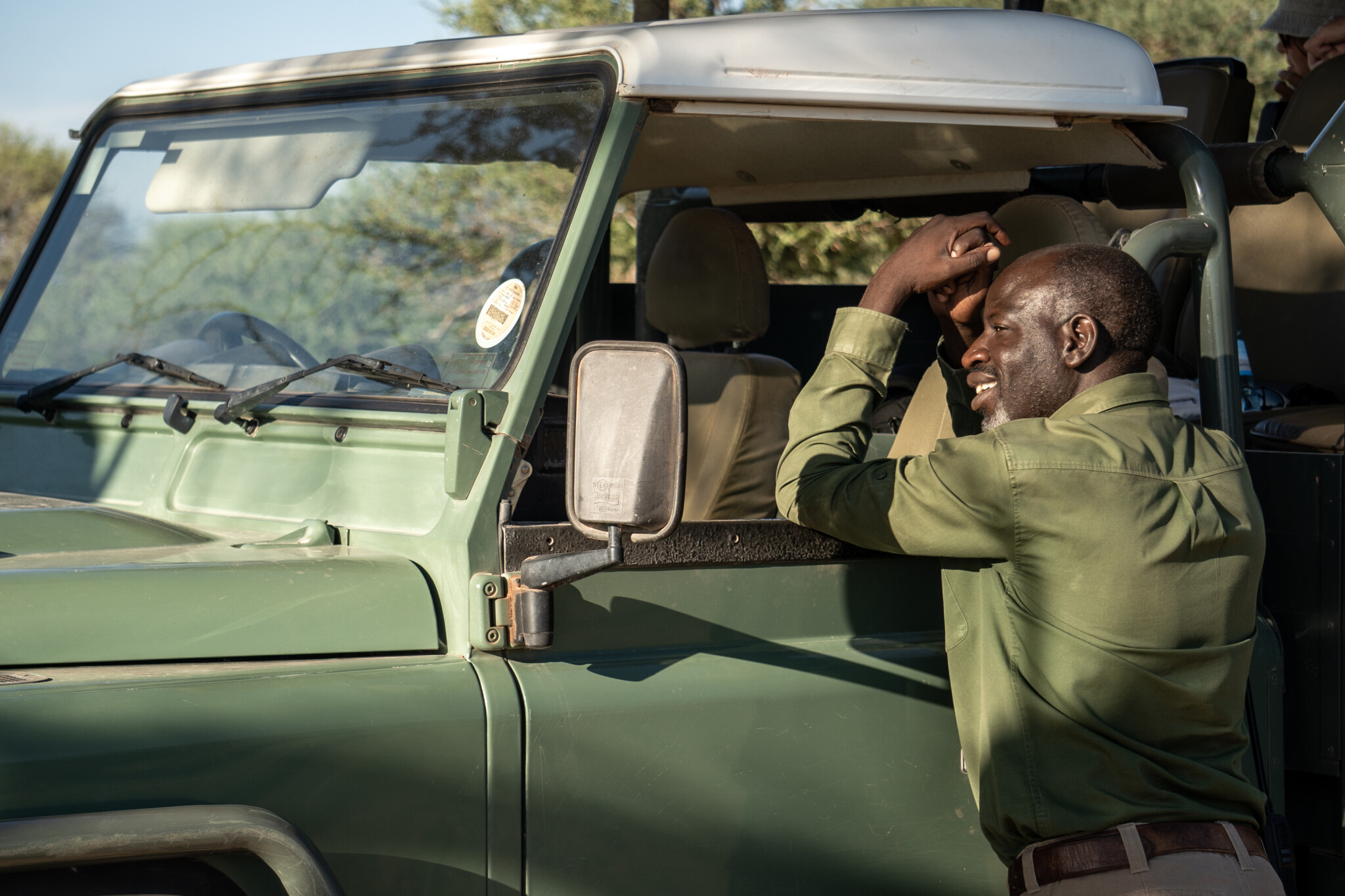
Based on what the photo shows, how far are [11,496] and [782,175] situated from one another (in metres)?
1.81

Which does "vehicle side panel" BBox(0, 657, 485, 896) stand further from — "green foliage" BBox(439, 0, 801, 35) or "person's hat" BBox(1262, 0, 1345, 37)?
"green foliage" BBox(439, 0, 801, 35)

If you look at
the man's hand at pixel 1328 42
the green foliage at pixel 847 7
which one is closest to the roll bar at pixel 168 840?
the green foliage at pixel 847 7

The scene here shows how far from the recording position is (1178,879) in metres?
1.98

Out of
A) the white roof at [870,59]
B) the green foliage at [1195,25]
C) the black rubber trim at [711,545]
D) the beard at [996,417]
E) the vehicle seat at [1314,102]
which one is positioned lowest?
the black rubber trim at [711,545]

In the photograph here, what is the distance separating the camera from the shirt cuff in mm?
2281

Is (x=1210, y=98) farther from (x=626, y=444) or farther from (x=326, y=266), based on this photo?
(x=626, y=444)

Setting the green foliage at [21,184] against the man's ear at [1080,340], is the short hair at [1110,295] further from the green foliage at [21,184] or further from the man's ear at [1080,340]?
the green foliage at [21,184]

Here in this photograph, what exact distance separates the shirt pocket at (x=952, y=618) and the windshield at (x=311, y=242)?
32.0 inches

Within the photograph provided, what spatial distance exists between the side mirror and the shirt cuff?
0.67 m

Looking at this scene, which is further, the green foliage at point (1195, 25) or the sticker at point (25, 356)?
the green foliage at point (1195, 25)

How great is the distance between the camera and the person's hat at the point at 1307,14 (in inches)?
178

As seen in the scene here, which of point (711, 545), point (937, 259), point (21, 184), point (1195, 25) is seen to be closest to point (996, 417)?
point (937, 259)

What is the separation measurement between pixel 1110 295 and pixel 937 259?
0.30 metres

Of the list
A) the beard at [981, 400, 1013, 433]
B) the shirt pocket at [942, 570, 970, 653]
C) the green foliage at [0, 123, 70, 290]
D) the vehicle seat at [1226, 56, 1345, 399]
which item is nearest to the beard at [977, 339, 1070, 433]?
the beard at [981, 400, 1013, 433]
